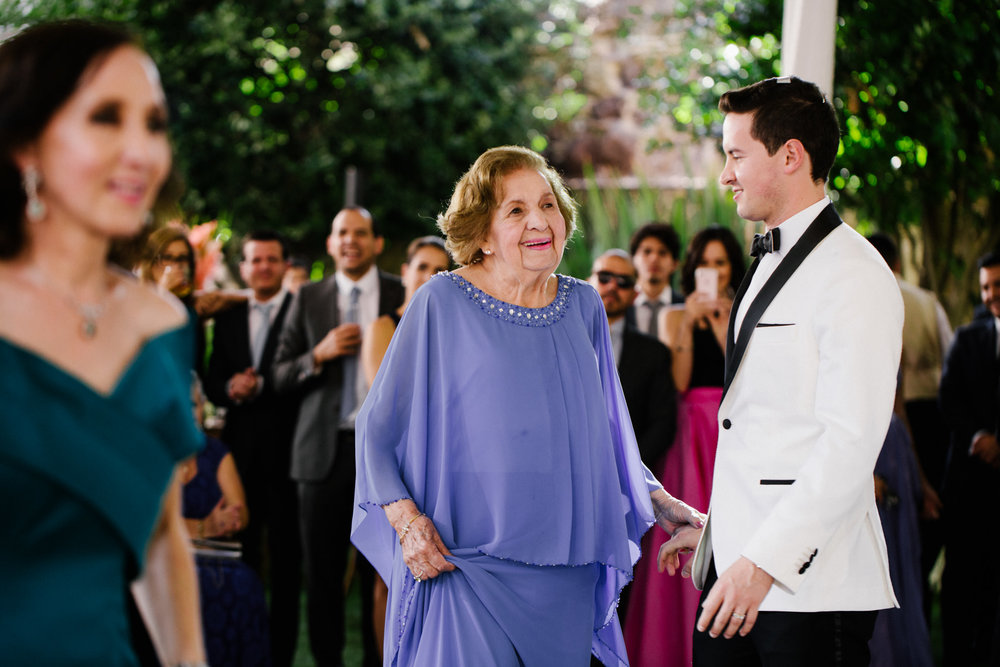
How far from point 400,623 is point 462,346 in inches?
28.3

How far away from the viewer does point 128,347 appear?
1289 millimetres

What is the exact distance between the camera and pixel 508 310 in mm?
2656

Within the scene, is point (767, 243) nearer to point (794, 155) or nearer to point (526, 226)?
point (794, 155)

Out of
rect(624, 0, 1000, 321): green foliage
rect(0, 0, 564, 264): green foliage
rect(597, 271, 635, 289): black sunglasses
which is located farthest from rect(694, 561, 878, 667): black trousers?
rect(0, 0, 564, 264): green foliage

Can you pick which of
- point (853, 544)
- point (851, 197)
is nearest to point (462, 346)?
point (853, 544)

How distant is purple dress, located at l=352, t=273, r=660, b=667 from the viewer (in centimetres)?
252

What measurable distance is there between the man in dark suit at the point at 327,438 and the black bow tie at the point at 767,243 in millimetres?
2748

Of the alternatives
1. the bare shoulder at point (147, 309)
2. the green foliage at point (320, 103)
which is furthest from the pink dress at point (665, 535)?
the green foliage at point (320, 103)

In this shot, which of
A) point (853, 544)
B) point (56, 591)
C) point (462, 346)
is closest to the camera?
point (56, 591)

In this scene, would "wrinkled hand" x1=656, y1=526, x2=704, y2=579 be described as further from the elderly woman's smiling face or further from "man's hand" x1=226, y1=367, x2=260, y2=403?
"man's hand" x1=226, y1=367, x2=260, y2=403

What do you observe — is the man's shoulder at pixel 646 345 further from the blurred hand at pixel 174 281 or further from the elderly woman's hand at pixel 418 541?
the elderly woman's hand at pixel 418 541

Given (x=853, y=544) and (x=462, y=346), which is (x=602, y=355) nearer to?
(x=462, y=346)

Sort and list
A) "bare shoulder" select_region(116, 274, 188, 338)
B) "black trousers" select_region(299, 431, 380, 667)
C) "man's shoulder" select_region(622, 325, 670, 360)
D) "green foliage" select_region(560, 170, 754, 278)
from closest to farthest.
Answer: "bare shoulder" select_region(116, 274, 188, 338)
"man's shoulder" select_region(622, 325, 670, 360)
"black trousers" select_region(299, 431, 380, 667)
"green foliage" select_region(560, 170, 754, 278)

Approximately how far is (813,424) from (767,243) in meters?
0.45
